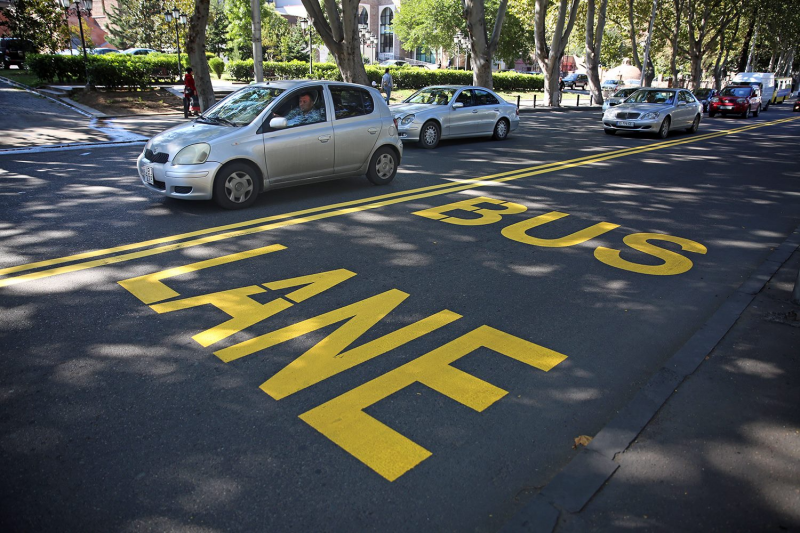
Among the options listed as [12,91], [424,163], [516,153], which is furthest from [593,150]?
[12,91]

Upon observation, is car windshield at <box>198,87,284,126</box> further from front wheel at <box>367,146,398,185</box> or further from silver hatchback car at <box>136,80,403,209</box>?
front wheel at <box>367,146,398,185</box>

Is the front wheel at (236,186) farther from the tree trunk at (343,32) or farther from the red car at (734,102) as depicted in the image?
the red car at (734,102)

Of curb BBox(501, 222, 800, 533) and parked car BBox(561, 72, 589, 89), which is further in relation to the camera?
parked car BBox(561, 72, 589, 89)

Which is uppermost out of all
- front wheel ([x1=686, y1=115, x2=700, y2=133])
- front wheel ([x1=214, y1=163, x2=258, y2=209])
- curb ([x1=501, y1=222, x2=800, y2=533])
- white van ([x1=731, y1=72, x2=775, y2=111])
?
white van ([x1=731, y1=72, x2=775, y2=111])

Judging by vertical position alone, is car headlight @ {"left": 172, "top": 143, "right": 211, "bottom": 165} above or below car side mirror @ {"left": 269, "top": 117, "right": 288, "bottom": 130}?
below

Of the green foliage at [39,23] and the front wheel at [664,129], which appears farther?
the green foliage at [39,23]

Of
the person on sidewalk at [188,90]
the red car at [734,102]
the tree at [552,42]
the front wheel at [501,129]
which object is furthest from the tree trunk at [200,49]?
the red car at [734,102]

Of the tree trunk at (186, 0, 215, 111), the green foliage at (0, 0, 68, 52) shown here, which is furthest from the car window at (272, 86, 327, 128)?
the green foliage at (0, 0, 68, 52)

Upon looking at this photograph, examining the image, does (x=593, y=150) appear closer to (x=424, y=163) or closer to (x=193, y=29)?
(x=424, y=163)

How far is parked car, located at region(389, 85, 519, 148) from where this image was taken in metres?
14.7

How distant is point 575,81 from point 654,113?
55988 mm

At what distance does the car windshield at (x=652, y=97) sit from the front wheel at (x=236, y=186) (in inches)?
624

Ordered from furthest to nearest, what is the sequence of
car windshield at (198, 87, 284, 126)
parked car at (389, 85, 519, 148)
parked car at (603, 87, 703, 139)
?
parked car at (603, 87, 703, 139) → parked car at (389, 85, 519, 148) → car windshield at (198, 87, 284, 126)

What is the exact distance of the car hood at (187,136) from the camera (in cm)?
766
